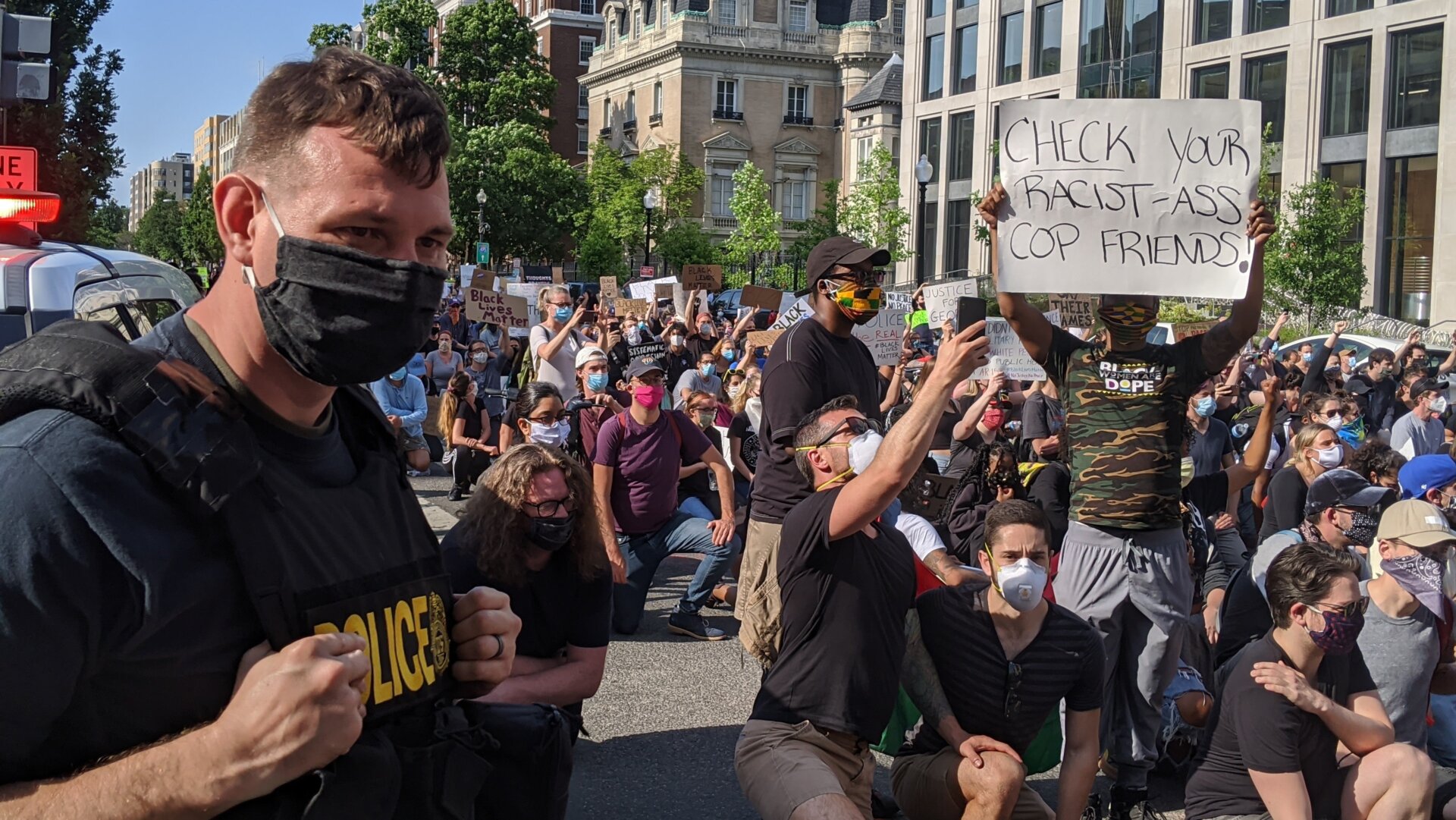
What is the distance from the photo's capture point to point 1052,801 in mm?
6012

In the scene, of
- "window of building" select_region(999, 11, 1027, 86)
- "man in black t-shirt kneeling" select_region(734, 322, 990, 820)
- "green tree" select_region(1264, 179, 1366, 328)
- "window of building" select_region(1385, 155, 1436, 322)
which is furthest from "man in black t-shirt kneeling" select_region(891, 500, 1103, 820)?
"window of building" select_region(999, 11, 1027, 86)

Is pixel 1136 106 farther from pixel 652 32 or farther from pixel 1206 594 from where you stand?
pixel 652 32

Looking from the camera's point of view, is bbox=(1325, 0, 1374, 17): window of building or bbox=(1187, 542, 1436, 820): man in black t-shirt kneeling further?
bbox=(1325, 0, 1374, 17): window of building

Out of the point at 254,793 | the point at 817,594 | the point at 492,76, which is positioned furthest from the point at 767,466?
the point at 492,76

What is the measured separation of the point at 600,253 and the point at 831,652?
6379 centimetres

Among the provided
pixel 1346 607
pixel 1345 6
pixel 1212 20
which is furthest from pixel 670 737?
pixel 1212 20

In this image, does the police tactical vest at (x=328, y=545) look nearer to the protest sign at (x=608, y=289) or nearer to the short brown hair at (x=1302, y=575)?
the short brown hair at (x=1302, y=575)

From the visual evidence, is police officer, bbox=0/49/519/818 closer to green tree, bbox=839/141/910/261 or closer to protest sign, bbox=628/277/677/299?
protest sign, bbox=628/277/677/299

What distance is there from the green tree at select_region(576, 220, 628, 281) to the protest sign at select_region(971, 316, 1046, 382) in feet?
185

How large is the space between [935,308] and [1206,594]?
6.28 m

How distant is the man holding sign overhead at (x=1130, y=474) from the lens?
5.64m

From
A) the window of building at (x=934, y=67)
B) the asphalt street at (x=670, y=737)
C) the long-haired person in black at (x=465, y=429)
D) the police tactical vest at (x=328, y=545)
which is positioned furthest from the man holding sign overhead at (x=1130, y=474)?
the window of building at (x=934, y=67)

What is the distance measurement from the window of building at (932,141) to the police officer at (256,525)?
2227 inches

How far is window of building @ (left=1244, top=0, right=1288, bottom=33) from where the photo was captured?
42000 mm
